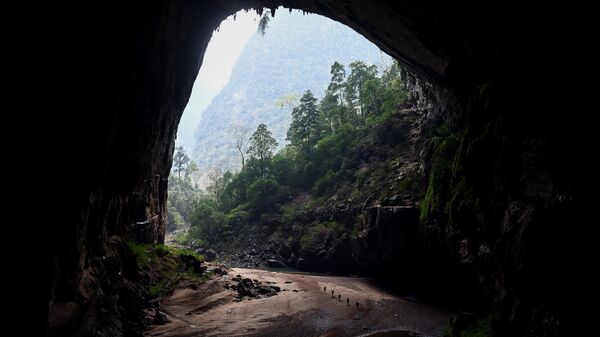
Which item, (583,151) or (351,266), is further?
(351,266)

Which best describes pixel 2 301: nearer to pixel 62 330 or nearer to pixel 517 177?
pixel 62 330

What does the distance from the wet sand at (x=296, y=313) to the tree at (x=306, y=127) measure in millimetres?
35579

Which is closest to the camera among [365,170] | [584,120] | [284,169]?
[584,120]

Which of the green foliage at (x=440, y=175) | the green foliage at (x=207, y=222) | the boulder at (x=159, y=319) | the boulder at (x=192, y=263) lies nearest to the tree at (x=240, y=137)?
the green foliage at (x=207, y=222)

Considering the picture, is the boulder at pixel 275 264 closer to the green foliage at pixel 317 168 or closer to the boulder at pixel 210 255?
the green foliage at pixel 317 168

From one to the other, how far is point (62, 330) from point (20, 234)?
3.04 metres

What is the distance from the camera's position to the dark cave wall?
9.35 metres

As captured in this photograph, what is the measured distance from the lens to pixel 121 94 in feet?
44.3

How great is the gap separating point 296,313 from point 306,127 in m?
43.8

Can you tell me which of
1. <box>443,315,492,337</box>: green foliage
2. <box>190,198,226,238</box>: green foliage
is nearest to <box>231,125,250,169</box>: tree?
<box>190,198,226,238</box>: green foliage

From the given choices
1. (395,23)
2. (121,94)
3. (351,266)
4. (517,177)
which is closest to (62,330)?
(121,94)

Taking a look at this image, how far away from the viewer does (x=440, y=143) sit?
22203 mm

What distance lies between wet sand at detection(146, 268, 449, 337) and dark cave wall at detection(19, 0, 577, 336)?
10.5 feet

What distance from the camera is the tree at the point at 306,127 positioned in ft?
194
